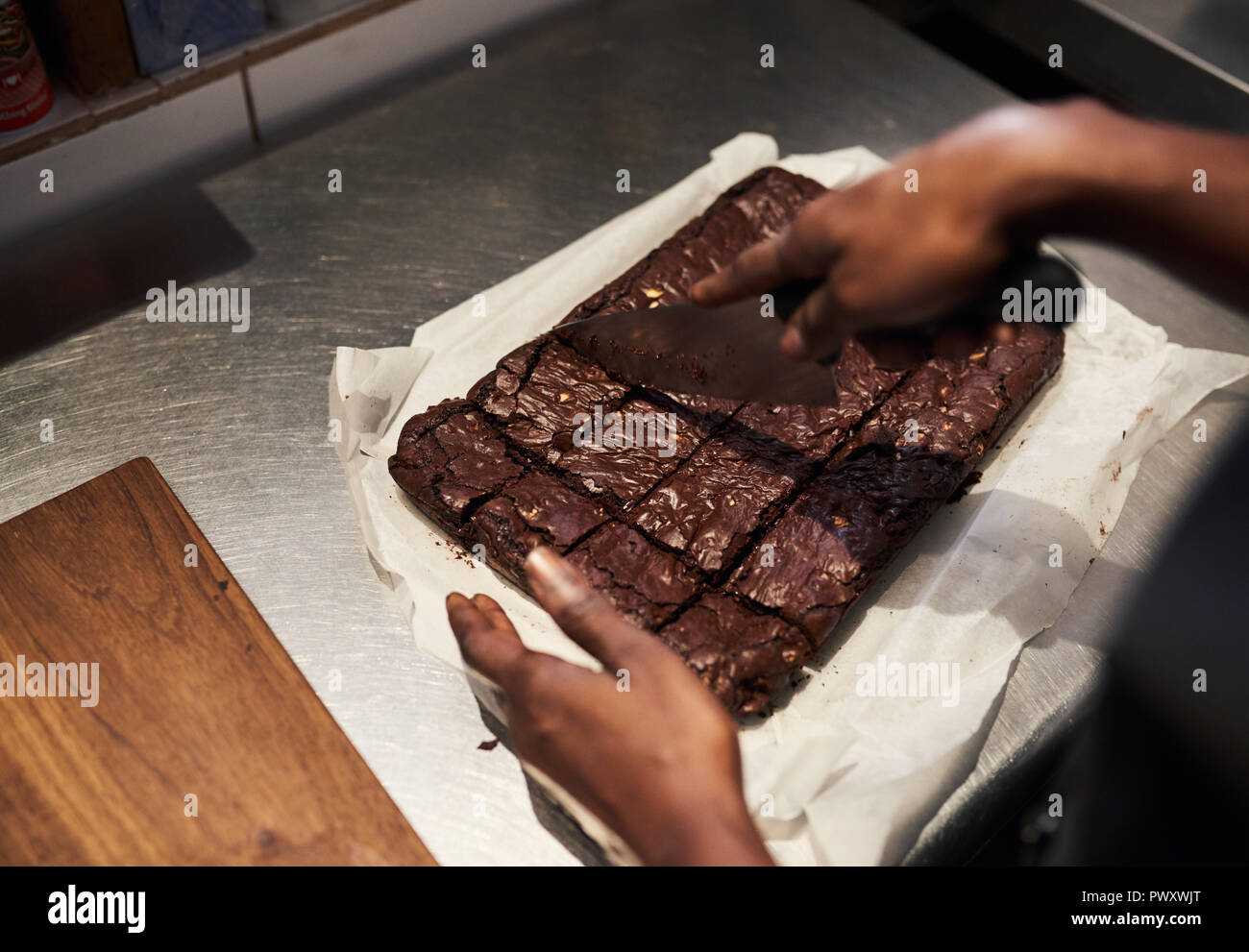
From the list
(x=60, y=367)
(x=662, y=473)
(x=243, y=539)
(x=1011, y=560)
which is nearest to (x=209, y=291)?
(x=60, y=367)

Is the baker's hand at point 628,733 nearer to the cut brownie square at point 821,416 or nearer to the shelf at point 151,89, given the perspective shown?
the cut brownie square at point 821,416

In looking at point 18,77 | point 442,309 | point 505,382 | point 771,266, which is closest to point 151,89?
point 18,77

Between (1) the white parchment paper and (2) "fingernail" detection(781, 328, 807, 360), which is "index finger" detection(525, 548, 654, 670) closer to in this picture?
(1) the white parchment paper

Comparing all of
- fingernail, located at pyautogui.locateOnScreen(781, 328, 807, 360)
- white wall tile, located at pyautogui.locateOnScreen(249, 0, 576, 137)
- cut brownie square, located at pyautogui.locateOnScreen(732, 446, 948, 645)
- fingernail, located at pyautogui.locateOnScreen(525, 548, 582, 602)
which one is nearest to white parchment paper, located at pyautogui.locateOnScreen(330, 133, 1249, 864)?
cut brownie square, located at pyautogui.locateOnScreen(732, 446, 948, 645)

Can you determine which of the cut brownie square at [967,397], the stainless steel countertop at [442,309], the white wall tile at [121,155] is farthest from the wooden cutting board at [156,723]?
the cut brownie square at [967,397]

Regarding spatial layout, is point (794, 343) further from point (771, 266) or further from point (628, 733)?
point (628, 733)
